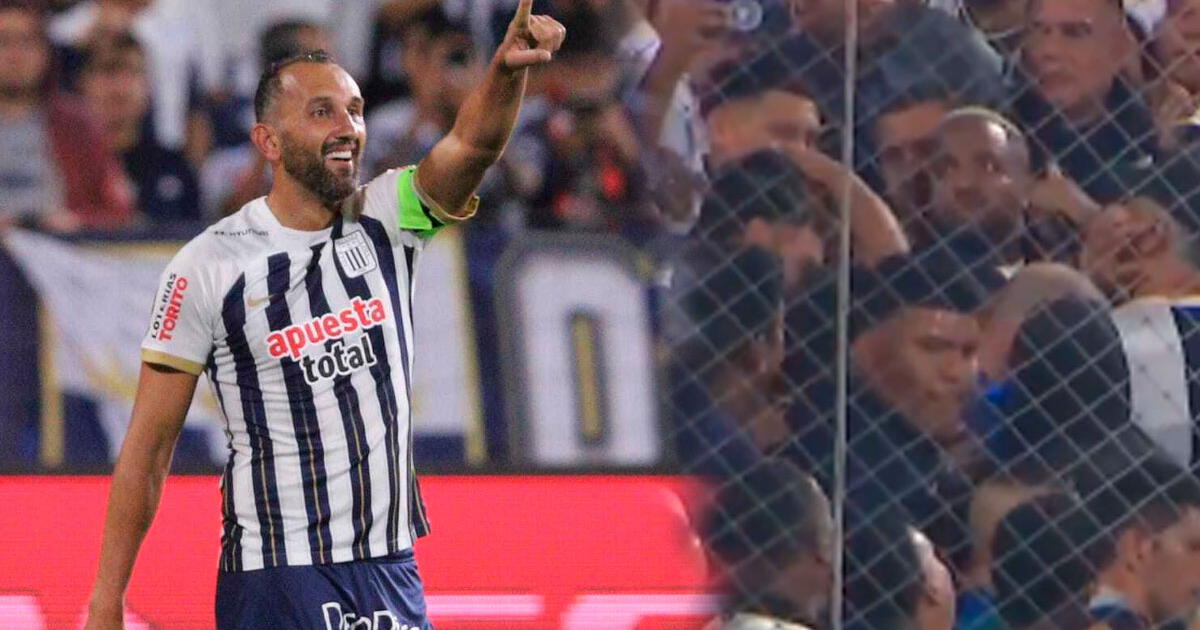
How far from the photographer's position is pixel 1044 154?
3930mm

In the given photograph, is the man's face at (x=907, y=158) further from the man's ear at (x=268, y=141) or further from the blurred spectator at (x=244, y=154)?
the blurred spectator at (x=244, y=154)

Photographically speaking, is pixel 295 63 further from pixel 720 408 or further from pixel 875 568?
pixel 875 568

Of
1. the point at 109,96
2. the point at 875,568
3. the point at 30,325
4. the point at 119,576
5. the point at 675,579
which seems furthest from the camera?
the point at 109,96

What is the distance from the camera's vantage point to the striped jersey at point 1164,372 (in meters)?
3.84

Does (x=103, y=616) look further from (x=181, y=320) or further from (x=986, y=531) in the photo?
(x=986, y=531)

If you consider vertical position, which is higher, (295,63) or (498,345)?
(295,63)

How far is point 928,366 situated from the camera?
3811 mm

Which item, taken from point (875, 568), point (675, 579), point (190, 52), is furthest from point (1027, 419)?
point (190, 52)

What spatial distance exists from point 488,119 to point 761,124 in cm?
134

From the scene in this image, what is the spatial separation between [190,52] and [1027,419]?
2.80 m

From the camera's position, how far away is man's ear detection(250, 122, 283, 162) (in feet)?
9.02

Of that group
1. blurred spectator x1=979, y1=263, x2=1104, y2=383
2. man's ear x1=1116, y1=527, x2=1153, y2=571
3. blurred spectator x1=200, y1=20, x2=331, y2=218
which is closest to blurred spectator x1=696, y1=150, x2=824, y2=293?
blurred spectator x1=979, y1=263, x2=1104, y2=383

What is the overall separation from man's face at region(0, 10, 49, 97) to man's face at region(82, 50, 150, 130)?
0.46ft

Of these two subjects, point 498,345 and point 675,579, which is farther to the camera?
point 498,345
